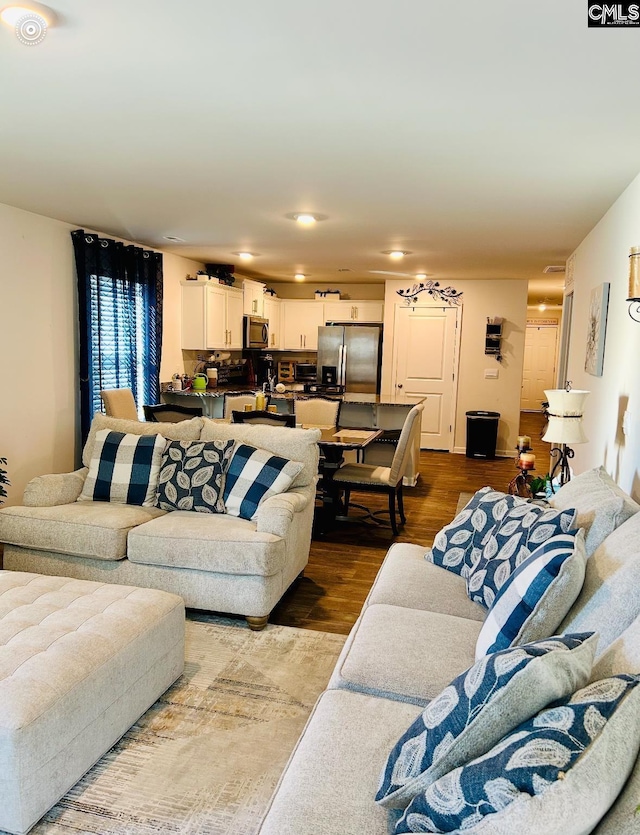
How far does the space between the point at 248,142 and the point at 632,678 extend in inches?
104

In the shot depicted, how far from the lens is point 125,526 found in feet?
10.5

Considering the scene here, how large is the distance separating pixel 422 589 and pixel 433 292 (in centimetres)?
662

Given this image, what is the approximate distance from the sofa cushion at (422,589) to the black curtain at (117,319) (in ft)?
11.8

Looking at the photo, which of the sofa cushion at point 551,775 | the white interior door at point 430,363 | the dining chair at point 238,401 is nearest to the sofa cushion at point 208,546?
the sofa cushion at point 551,775

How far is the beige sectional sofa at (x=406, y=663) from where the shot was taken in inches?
48.3

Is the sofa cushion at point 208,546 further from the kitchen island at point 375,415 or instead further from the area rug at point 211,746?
the kitchen island at point 375,415

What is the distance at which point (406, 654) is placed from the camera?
72.6 inches

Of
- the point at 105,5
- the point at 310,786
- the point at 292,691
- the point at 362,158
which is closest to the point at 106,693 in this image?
the point at 292,691

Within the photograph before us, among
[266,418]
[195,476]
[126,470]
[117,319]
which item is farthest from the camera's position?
[117,319]

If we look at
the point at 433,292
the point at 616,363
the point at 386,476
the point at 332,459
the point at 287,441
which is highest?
the point at 433,292

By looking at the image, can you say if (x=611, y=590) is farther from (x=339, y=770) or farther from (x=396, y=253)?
(x=396, y=253)

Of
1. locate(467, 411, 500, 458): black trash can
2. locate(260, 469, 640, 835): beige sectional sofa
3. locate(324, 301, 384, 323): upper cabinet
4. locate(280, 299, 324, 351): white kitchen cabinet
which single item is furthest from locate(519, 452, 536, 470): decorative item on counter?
locate(280, 299, 324, 351): white kitchen cabinet

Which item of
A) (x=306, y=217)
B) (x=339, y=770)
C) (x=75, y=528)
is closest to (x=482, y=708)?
(x=339, y=770)

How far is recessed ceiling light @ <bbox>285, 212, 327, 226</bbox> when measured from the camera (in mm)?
4316
